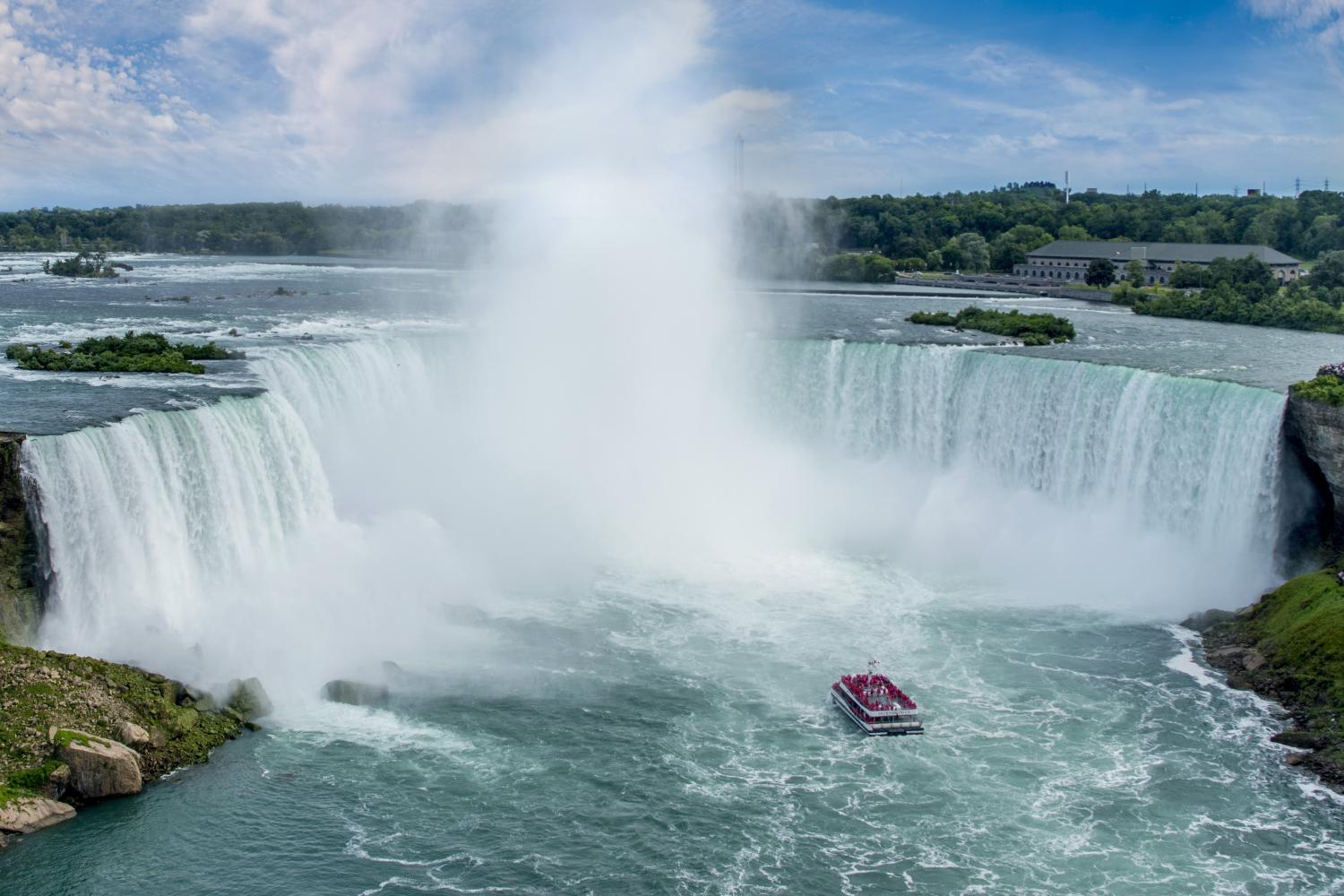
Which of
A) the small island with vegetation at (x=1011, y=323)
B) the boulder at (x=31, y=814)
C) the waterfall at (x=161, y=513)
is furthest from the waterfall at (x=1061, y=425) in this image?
the boulder at (x=31, y=814)

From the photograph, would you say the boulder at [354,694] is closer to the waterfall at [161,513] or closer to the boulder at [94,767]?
the waterfall at [161,513]

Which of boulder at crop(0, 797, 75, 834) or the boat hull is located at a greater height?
the boat hull

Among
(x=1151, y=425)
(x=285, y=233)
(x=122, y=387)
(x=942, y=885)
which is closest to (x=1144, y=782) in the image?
(x=942, y=885)

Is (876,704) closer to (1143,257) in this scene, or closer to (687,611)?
(687,611)

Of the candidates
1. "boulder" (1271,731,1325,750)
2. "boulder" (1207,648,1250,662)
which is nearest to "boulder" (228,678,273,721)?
"boulder" (1271,731,1325,750)

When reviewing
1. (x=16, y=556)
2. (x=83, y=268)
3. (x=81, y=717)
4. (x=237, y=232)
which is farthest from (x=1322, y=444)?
(x=237, y=232)

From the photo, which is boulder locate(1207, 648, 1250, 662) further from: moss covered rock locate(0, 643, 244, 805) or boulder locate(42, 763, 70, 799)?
boulder locate(42, 763, 70, 799)

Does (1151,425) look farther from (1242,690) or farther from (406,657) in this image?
(406,657)
